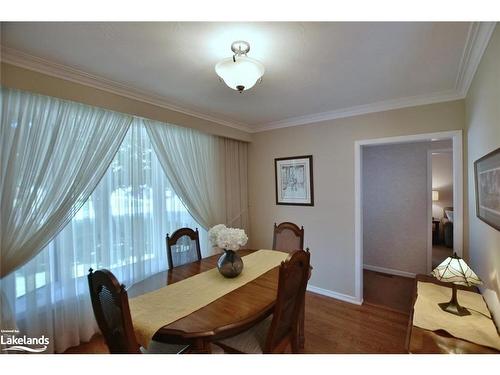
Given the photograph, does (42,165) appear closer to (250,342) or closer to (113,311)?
(113,311)

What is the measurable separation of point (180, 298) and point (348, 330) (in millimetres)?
1787

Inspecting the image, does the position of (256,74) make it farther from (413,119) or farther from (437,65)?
(413,119)

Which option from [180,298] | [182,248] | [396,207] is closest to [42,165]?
[182,248]

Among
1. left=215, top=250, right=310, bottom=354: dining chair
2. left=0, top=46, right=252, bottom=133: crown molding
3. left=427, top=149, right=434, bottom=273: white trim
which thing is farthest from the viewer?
left=427, top=149, right=434, bottom=273: white trim

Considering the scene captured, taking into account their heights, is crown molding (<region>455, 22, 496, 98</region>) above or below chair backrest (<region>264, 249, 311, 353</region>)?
above

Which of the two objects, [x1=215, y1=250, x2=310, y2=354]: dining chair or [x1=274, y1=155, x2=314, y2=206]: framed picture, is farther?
[x1=274, y1=155, x2=314, y2=206]: framed picture

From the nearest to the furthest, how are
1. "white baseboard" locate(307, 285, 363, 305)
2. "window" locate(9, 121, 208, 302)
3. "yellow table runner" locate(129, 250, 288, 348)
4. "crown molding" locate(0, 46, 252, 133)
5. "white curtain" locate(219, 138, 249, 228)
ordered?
"yellow table runner" locate(129, 250, 288, 348)
"crown molding" locate(0, 46, 252, 133)
"window" locate(9, 121, 208, 302)
"white baseboard" locate(307, 285, 363, 305)
"white curtain" locate(219, 138, 249, 228)

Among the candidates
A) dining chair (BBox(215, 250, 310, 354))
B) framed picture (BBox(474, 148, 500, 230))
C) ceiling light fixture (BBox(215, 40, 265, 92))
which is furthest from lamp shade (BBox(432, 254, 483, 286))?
ceiling light fixture (BBox(215, 40, 265, 92))

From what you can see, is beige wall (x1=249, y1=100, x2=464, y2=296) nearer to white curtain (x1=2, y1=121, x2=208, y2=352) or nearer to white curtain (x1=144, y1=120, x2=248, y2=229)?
white curtain (x1=144, y1=120, x2=248, y2=229)

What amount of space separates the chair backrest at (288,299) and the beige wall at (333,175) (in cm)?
160

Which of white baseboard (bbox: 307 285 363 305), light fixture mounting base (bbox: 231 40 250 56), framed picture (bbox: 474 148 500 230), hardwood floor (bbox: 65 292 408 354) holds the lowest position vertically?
hardwood floor (bbox: 65 292 408 354)

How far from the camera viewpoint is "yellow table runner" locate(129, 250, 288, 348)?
1.16 metres

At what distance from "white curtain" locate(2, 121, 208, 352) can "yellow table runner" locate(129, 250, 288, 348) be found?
3.13ft

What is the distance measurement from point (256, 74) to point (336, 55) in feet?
1.98
